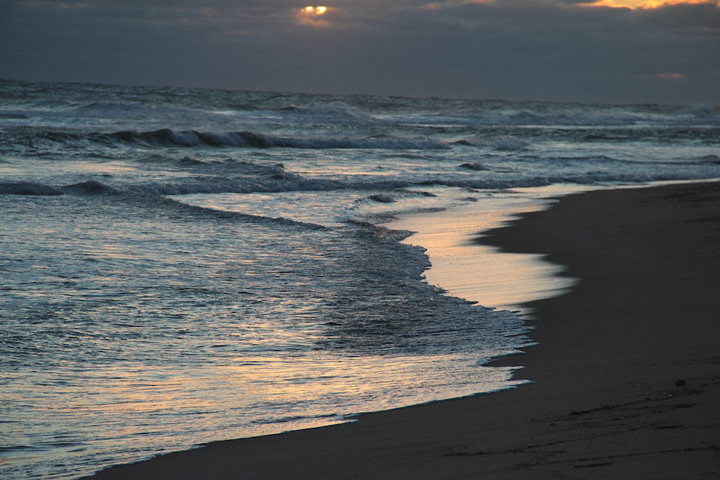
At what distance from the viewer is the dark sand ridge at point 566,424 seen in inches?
97.4

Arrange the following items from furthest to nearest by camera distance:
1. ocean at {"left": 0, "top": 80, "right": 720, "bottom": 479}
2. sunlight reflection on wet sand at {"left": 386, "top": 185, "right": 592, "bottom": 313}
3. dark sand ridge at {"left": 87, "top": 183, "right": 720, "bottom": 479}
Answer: sunlight reflection on wet sand at {"left": 386, "top": 185, "right": 592, "bottom": 313} < ocean at {"left": 0, "top": 80, "right": 720, "bottom": 479} < dark sand ridge at {"left": 87, "top": 183, "right": 720, "bottom": 479}

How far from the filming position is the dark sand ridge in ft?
8.12

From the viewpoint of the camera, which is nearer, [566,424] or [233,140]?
[566,424]

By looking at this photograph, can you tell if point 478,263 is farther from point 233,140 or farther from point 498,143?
point 498,143

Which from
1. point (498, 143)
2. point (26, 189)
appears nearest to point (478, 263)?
point (26, 189)

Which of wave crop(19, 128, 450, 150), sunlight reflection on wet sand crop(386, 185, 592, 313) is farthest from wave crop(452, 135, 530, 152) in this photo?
sunlight reflection on wet sand crop(386, 185, 592, 313)

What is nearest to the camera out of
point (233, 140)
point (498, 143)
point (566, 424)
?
point (566, 424)

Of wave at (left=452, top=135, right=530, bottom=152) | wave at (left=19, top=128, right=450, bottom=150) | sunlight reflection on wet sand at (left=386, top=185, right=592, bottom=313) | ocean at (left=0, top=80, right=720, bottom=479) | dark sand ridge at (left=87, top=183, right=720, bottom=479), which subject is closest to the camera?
dark sand ridge at (left=87, top=183, right=720, bottom=479)

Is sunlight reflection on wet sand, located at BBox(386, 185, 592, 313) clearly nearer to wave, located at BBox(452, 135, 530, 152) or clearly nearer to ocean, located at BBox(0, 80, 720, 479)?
ocean, located at BBox(0, 80, 720, 479)

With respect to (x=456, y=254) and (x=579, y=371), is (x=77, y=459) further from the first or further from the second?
(x=456, y=254)

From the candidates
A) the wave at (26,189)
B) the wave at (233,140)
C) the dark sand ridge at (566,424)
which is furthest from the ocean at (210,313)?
the wave at (233,140)

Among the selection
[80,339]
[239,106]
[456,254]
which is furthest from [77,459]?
[239,106]

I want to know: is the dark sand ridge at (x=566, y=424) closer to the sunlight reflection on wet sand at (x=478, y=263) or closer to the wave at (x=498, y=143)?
the sunlight reflection on wet sand at (x=478, y=263)

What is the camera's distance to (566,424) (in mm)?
2898
